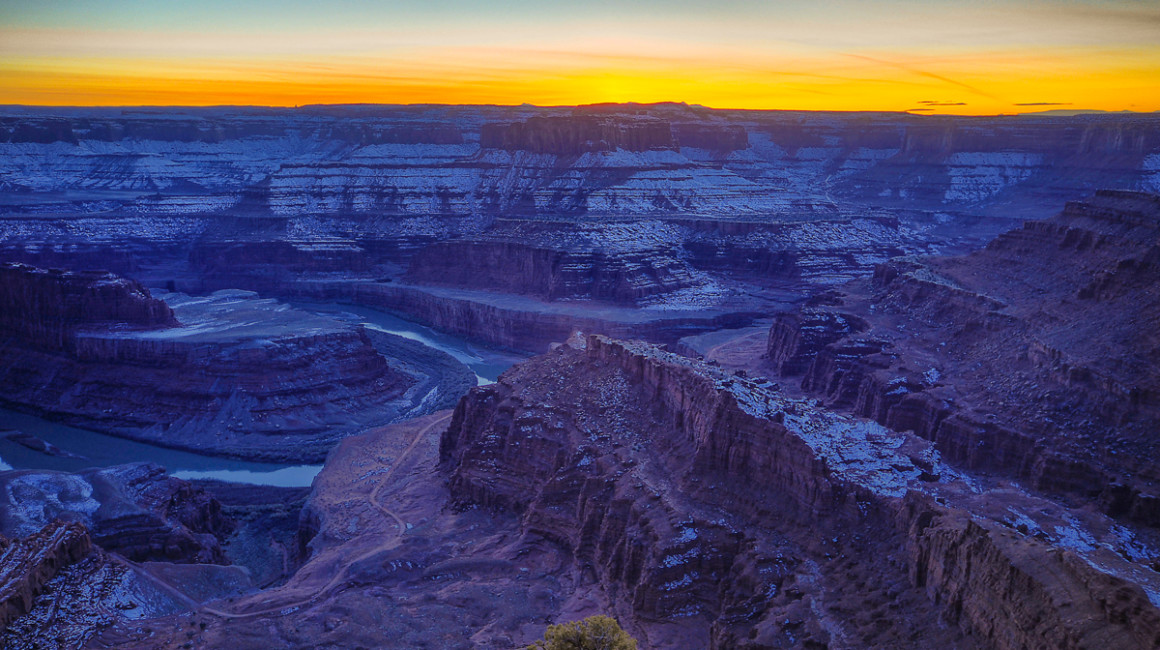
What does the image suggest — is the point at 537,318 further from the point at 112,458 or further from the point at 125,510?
the point at 125,510

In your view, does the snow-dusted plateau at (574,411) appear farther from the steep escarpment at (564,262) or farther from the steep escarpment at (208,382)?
the steep escarpment at (564,262)

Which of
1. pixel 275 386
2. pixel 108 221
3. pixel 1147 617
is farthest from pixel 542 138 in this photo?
pixel 1147 617

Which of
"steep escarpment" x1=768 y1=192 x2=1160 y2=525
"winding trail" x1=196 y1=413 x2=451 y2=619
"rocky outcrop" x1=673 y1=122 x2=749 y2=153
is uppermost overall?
"rocky outcrop" x1=673 y1=122 x2=749 y2=153

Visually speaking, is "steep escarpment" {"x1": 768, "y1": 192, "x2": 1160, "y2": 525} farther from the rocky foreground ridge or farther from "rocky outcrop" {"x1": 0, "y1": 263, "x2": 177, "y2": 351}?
"rocky outcrop" {"x1": 0, "y1": 263, "x2": 177, "y2": 351}

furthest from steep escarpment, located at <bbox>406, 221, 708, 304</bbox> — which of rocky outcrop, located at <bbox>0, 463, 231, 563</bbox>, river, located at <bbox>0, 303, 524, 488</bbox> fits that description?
rocky outcrop, located at <bbox>0, 463, 231, 563</bbox>

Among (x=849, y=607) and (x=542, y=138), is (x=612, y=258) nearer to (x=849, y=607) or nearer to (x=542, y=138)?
(x=542, y=138)

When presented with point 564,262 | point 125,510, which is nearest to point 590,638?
point 125,510

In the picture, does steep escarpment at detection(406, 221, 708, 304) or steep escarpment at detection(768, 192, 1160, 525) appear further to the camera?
steep escarpment at detection(406, 221, 708, 304)
